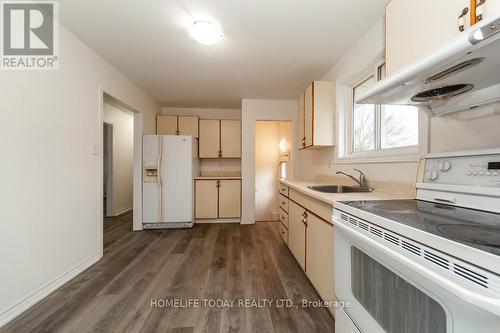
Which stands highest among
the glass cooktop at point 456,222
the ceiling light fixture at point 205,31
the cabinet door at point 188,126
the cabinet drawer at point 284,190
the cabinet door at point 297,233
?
the ceiling light fixture at point 205,31

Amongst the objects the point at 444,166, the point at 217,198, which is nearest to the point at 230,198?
the point at 217,198

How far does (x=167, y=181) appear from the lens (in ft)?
11.2

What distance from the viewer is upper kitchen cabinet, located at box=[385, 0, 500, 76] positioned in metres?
0.75

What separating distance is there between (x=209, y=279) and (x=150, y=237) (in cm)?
160

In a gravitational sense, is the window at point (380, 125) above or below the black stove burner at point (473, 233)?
above

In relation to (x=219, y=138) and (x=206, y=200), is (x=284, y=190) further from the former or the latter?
(x=219, y=138)

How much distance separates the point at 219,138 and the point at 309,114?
2.06 meters

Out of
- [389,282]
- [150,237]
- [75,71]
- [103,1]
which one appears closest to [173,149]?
[150,237]

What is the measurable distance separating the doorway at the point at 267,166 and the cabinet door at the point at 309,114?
5.95 feet

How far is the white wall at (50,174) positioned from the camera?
136 centimetres

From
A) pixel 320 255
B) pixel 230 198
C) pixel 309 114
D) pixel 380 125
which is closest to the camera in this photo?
pixel 320 255

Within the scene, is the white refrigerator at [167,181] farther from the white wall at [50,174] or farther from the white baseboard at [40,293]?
the white baseboard at [40,293]

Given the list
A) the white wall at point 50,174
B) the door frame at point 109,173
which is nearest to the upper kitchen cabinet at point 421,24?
the white wall at point 50,174

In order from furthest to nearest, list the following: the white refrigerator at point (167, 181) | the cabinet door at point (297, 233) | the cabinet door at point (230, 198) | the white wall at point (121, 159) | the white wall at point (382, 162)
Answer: the white wall at point (121, 159), the cabinet door at point (230, 198), the white refrigerator at point (167, 181), the cabinet door at point (297, 233), the white wall at point (382, 162)
